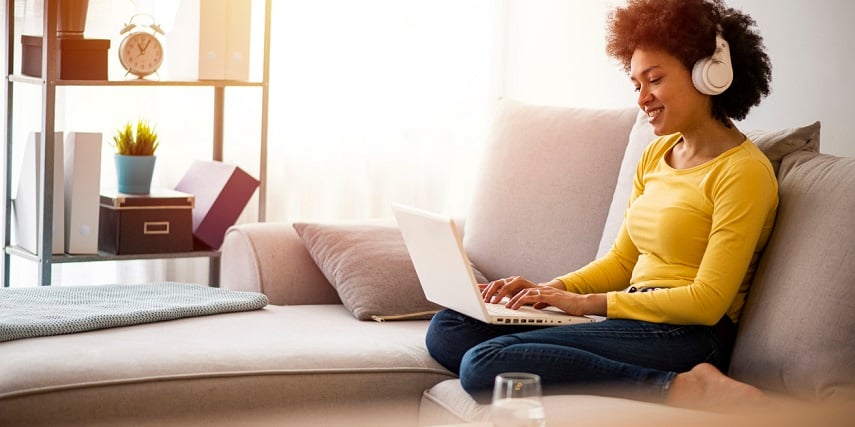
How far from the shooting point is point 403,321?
2.50 meters

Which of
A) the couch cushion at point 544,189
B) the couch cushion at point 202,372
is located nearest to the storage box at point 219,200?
the couch cushion at point 544,189

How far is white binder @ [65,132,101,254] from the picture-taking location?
2.95m

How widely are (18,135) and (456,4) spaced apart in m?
1.49

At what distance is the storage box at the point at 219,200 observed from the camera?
10.5 ft

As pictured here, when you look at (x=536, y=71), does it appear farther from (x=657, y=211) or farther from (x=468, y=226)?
(x=657, y=211)

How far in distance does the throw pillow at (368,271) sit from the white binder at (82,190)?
665 millimetres

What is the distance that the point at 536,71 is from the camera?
12.0ft

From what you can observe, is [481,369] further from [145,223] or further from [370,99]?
[370,99]

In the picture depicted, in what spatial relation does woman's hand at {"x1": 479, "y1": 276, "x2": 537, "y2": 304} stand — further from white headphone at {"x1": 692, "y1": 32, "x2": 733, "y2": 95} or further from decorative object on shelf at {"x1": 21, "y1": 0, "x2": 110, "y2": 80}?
decorative object on shelf at {"x1": 21, "y1": 0, "x2": 110, "y2": 80}

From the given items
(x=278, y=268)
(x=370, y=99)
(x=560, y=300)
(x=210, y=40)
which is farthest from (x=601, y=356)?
(x=370, y=99)

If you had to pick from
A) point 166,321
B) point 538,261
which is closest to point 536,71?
point 538,261

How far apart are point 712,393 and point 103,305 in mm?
1293

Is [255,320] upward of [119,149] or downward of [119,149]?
downward

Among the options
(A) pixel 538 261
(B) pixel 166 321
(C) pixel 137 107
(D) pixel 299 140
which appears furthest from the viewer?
(D) pixel 299 140
